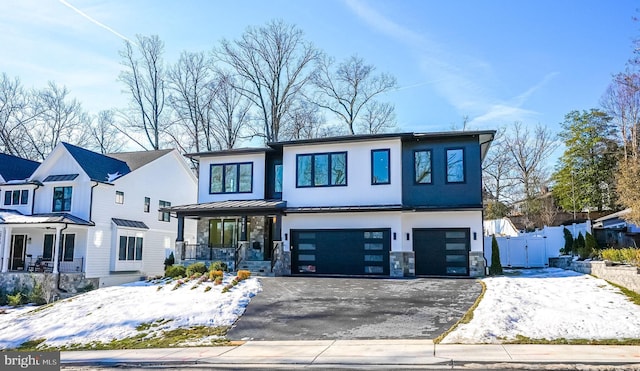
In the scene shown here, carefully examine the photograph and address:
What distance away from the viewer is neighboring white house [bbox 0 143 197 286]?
80.2 feet

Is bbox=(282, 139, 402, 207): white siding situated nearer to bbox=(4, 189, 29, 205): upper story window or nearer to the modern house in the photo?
the modern house

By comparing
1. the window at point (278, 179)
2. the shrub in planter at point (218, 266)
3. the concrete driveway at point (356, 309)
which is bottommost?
the concrete driveway at point (356, 309)

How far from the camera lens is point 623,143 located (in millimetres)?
33156

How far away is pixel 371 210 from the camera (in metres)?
18.6

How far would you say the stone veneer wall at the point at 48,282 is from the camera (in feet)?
75.9

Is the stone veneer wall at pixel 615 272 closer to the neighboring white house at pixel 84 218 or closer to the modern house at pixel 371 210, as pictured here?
the modern house at pixel 371 210

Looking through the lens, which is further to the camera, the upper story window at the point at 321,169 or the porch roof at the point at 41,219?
the porch roof at the point at 41,219

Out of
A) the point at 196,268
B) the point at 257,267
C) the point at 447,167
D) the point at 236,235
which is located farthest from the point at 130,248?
the point at 447,167

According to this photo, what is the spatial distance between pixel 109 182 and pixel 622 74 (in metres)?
25.2

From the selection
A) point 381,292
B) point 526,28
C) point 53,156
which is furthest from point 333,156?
point 53,156

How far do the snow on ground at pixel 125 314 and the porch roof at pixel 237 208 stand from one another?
3.88m

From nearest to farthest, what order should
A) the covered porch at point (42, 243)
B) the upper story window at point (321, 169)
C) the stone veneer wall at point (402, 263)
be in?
the stone veneer wall at point (402, 263) → the upper story window at point (321, 169) → the covered porch at point (42, 243)

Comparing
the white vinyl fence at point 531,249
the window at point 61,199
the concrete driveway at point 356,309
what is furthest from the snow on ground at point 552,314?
the window at point 61,199

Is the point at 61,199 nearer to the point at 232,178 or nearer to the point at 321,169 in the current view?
the point at 232,178
